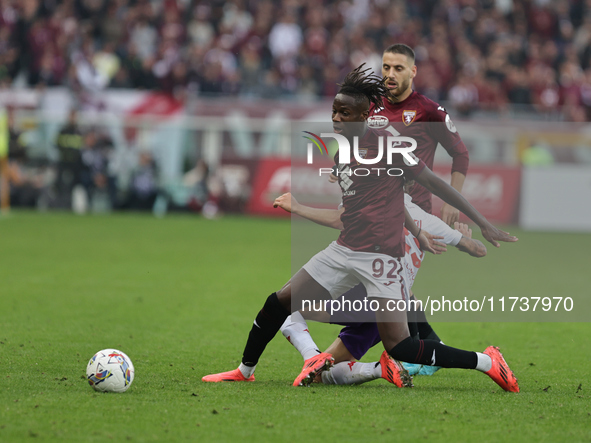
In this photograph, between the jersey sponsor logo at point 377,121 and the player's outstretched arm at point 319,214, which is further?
the jersey sponsor logo at point 377,121

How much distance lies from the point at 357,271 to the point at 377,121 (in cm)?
116

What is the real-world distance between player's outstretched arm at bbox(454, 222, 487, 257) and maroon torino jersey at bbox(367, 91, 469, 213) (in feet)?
1.51

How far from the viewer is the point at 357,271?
15.5ft

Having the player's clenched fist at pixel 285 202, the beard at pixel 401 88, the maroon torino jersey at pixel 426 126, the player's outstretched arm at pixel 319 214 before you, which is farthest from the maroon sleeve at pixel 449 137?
→ the player's clenched fist at pixel 285 202

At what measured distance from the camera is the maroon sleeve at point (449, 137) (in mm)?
5582

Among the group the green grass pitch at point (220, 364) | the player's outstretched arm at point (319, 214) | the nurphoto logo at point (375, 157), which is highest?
the nurphoto logo at point (375, 157)

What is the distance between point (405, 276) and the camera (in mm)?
4863

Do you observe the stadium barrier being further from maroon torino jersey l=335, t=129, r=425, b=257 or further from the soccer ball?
the soccer ball

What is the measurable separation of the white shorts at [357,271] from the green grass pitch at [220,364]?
0.62 metres

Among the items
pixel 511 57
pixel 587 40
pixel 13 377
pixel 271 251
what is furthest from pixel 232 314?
pixel 587 40

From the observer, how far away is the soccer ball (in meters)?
4.52

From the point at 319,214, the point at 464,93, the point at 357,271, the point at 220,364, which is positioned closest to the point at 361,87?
the point at 319,214

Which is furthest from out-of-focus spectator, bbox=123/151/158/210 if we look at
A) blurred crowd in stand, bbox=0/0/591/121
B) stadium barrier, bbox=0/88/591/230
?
blurred crowd in stand, bbox=0/0/591/121

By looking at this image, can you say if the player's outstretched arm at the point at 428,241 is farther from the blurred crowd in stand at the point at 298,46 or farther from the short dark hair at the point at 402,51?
the blurred crowd in stand at the point at 298,46
